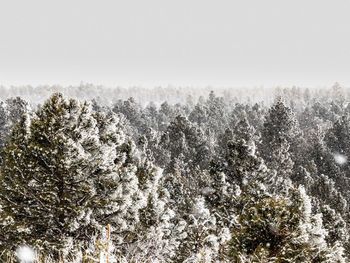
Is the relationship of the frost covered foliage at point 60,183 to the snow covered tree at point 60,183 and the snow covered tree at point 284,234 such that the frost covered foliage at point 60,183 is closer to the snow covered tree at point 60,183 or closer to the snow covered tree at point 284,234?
the snow covered tree at point 60,183

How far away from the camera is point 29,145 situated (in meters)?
13.8

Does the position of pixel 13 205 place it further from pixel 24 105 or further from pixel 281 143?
pixel 281 143

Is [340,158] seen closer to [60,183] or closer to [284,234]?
[284,234]

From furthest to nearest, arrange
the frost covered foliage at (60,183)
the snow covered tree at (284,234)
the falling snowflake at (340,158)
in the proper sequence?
1. the falling snowflake at (340,158)
2. the frost covered foliage at (60,183)
3. the snow covered tree at (284,234)

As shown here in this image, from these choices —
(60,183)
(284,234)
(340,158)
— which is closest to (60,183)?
(60,183)

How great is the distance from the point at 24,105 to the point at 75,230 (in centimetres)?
2966

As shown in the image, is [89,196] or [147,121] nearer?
[89,196]

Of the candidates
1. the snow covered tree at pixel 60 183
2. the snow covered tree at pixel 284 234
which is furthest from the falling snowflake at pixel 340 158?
the snow covered tree at pixel 60 183

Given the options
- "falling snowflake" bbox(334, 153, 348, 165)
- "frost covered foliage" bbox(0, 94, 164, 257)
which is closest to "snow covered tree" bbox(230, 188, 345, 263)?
"frost covered foliage" bbox(0, 94, 164, 257)

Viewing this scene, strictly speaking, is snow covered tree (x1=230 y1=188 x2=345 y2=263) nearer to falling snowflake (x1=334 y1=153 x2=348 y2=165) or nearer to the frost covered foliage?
the frost covered foliage

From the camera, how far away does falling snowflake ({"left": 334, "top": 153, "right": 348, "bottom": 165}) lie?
175 ft

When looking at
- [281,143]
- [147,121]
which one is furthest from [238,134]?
[147,121]

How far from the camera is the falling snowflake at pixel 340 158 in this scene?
5347 cm

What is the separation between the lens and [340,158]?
2133 inches
